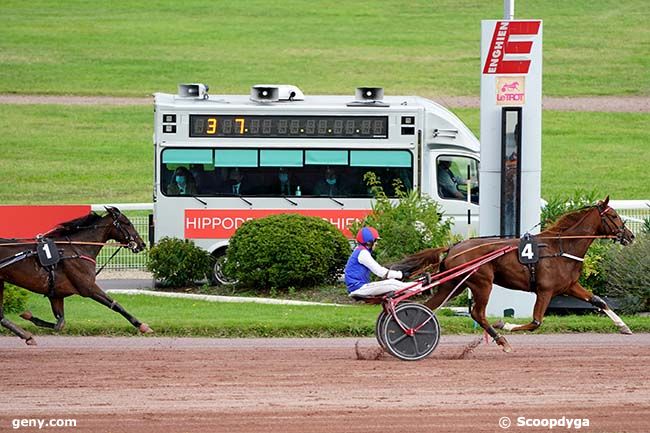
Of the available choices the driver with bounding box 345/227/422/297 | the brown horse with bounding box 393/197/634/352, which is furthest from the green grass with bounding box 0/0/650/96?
the driver with bounding box 345/227/422/297

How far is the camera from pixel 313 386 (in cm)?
1305

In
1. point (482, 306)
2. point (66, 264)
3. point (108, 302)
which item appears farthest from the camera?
point (108, 302)

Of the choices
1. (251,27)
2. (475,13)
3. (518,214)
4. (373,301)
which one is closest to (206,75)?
(251,27)

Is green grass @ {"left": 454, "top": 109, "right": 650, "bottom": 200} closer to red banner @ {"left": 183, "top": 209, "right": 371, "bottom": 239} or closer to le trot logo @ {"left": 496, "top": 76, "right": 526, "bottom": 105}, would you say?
red banner @ {"left": 183, "top": 209, "right": 371, "bottom": 239}

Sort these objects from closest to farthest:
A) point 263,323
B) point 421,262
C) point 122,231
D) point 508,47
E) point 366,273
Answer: point 366,273, point 421,262, point 122,231, point 263,323, point 508,47

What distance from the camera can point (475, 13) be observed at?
181 feet

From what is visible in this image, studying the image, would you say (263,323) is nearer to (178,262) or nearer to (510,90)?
(510,90)

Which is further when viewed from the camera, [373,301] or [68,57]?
[68,57]

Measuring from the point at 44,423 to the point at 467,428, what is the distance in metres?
3.55

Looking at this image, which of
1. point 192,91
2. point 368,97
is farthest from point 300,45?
point 368,97

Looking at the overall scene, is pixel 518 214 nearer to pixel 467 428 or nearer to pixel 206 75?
pixel 467 428

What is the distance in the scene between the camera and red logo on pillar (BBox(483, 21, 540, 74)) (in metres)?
17.2

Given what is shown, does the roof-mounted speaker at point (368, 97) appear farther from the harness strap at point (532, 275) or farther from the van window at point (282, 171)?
the harness strap at point (532, 275)
